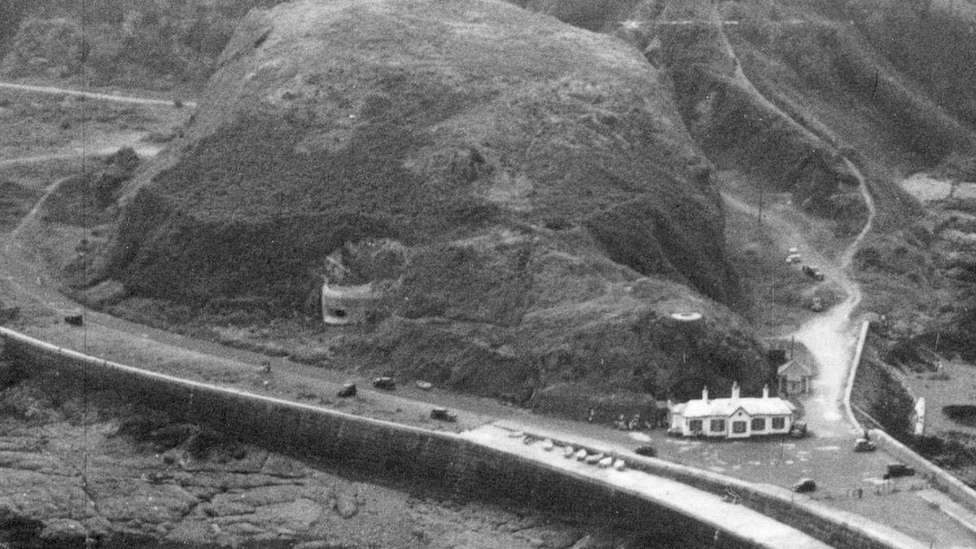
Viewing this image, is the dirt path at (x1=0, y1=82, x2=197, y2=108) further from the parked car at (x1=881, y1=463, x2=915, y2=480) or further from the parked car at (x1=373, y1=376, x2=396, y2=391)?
the parked car at (x1=881, y1=463, x2=915, y2=480)

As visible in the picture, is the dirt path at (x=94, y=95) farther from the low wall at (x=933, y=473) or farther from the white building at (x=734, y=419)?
the low wall at (x=933, y=473)

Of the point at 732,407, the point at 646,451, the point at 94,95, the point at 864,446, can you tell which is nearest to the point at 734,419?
the point at 732,407

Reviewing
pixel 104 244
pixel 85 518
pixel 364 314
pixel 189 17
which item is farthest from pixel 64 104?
pixel 85 518

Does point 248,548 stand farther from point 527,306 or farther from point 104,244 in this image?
point 104,244

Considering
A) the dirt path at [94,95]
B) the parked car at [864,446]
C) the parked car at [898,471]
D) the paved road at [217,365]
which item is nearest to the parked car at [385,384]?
the paved road at [217,365]

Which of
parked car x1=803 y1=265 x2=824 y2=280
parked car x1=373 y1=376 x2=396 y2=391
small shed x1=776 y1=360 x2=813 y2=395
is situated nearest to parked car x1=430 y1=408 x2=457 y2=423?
parked car x1=373 y1=376 x2=396 y2=391
